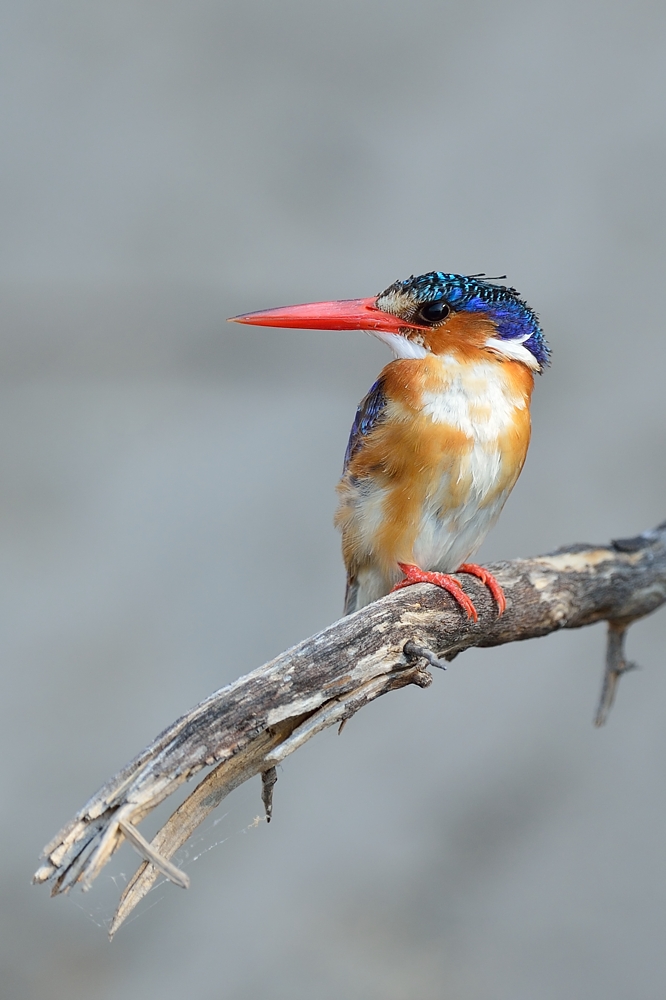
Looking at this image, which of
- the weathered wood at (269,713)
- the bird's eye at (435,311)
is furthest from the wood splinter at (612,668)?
the bird's eye at (435,311)

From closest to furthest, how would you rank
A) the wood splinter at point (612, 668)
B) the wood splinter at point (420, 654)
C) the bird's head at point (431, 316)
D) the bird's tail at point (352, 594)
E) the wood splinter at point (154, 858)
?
the wood splinter at point (154, 858), the wood splinter at point (420, 654), the bird's head at point (431, 316), the bird's tail at point (352, 594), the wood splinter at point (612, 668)

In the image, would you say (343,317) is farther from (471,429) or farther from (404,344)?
(471,429)

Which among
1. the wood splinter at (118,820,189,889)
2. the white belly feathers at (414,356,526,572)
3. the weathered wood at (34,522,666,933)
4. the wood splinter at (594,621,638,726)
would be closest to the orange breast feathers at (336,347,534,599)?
the white belly feathers at (414,356,526,572)

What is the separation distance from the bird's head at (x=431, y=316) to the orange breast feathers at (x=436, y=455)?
0.07 ft

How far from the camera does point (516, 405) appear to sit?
3.91ft

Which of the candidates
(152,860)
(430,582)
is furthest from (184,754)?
(430,582)

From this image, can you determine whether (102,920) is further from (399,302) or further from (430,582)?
(399,302)

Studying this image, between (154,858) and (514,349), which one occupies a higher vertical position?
(514,349)

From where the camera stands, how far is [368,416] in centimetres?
126

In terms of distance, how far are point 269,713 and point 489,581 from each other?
0.45 meters

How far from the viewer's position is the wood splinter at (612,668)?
1.47 m

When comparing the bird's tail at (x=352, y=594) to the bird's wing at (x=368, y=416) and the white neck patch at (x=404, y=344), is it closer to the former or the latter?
the bird's wing at (x=368, y=416)

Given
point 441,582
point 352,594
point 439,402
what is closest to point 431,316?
point 439,402

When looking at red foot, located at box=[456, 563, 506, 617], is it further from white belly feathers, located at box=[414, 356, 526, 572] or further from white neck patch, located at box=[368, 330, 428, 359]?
white neck patch, located at box=[368, 330, 428, 359]
